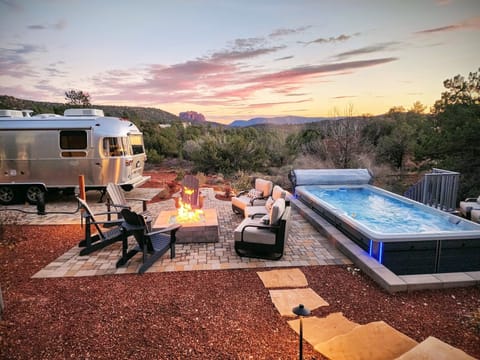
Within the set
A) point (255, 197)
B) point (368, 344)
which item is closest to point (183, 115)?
point (255, 197)

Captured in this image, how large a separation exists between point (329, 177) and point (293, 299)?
6336mm

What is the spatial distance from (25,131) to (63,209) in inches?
100

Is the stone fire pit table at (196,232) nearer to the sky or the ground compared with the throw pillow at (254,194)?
nearer to the ground

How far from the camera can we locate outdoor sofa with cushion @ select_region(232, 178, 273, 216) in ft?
22.5

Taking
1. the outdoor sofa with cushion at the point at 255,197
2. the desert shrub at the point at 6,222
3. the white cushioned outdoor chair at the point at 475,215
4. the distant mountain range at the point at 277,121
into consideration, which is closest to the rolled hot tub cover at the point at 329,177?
the outdoor sofa with cushion at the point at 255,197

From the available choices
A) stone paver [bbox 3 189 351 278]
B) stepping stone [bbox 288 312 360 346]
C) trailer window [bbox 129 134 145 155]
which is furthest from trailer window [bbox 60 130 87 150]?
stepping stone [bbox 288 312 360 346]

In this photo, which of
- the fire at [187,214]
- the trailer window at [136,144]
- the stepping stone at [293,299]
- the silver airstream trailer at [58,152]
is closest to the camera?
the stepping stone at [293,299]

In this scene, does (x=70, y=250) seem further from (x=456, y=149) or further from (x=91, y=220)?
(x=456, y=149)

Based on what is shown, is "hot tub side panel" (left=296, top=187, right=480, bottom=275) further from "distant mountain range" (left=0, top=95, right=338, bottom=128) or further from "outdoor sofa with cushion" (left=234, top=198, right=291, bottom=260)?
"distant mountain range" (left=0, top=95, right=338, bottom=128)

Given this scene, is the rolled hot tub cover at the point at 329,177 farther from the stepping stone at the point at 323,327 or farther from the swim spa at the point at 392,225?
the stepping stone at the point at 323,327

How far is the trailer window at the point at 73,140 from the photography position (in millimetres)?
8234

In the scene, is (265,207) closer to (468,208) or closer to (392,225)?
(392,225)

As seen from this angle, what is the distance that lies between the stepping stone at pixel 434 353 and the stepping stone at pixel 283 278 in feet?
5.45

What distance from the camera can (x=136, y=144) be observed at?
964cm
